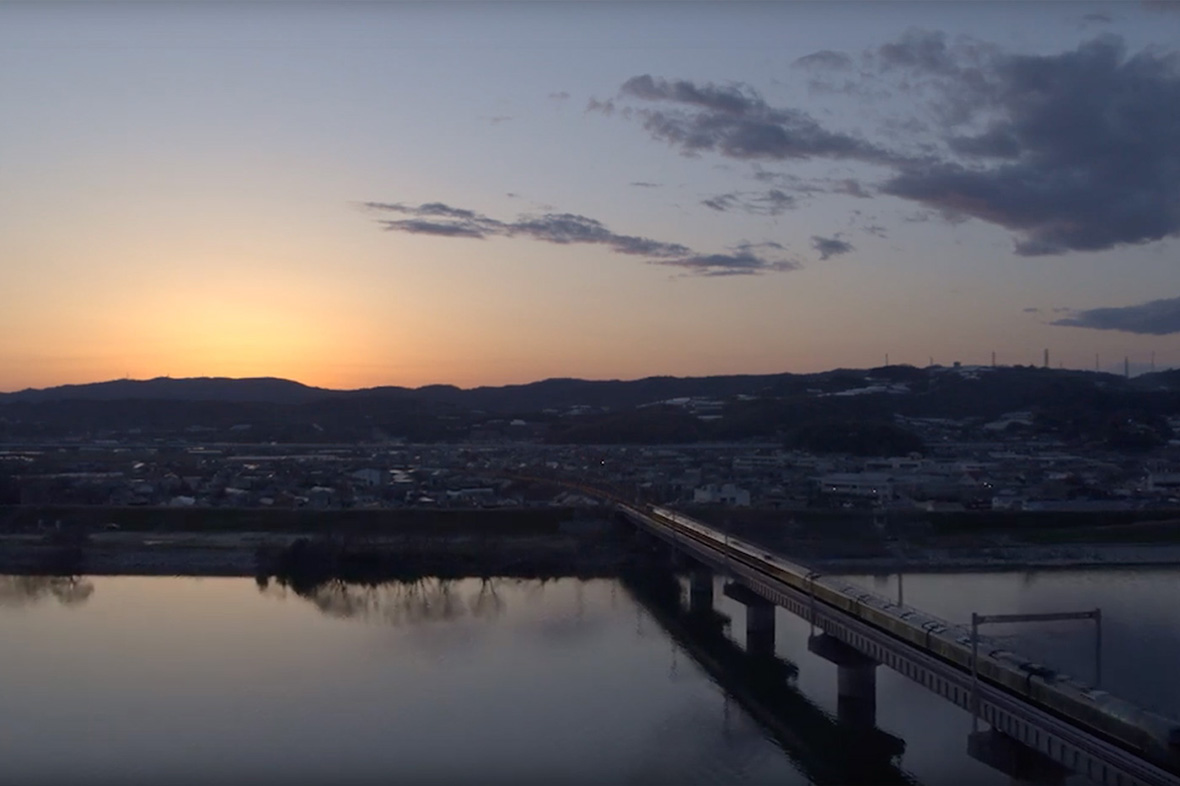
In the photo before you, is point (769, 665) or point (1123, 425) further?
point (1123, 425)

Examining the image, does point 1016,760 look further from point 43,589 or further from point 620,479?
point 620,479

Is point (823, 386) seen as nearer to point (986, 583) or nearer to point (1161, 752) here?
point (986, 583)

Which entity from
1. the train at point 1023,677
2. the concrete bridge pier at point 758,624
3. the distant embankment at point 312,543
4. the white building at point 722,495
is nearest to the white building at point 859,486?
→ the white building at point 722,495

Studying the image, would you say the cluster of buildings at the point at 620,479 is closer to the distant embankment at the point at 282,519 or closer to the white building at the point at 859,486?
the white building at the point at 859,486

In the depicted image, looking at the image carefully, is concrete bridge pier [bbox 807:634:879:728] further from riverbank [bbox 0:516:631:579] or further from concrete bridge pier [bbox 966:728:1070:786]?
riverbank [bbox 0:516:631:579]

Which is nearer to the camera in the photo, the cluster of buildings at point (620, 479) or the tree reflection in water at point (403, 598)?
the tree reflection in water at point (403, 598)

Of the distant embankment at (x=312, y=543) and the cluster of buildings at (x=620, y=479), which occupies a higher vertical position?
the cluster of buildings at (x=620, y=479)

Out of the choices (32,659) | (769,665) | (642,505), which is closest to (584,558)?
(642,505)
